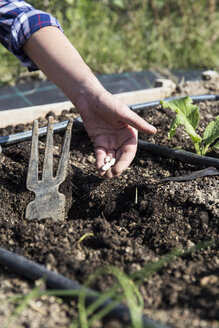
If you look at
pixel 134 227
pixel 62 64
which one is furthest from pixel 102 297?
pixel 62 64

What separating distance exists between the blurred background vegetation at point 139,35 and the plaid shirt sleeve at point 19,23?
183cm

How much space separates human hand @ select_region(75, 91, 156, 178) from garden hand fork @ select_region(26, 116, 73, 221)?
0.49ft

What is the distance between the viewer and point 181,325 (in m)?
1.13

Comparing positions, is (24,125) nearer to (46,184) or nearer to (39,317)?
(46,184)

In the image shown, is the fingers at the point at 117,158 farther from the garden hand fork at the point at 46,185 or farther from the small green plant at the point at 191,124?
the small green plant at the point at 191,124

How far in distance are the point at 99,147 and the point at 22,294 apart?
0.80 metres

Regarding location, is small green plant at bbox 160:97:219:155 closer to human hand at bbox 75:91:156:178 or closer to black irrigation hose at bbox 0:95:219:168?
black irrigation hose at bbox 0:95:219:168

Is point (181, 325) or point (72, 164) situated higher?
point (72, 164)

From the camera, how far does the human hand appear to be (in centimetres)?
178

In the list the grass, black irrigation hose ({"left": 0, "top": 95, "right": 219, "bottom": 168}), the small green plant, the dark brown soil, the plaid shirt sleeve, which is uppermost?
the plaid shirt sleeve

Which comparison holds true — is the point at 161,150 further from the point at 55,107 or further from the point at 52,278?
the point at 52,278

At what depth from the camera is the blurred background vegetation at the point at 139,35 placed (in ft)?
14.3

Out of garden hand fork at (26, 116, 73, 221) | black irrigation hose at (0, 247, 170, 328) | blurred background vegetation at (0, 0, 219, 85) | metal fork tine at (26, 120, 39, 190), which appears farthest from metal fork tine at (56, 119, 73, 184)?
blurred background vegetation at (0, 0, 219, 85)

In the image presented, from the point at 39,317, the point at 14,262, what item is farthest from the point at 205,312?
the point at 14,262
